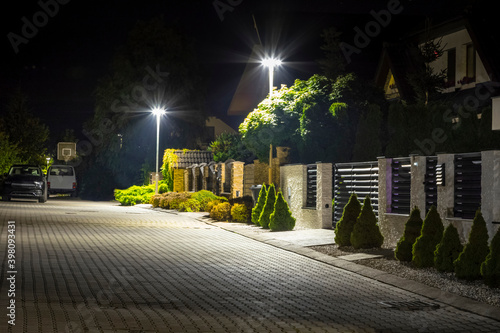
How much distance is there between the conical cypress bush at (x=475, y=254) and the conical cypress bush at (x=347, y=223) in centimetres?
487

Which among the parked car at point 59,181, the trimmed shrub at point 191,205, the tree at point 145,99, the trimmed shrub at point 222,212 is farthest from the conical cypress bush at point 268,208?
the tree at point 145,99

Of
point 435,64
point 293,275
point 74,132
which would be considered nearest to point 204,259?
point 293,275

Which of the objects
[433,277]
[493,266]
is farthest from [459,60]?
[493,266]

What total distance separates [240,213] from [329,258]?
11067 mm

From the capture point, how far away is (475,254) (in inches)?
445

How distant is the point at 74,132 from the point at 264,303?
4019 inches

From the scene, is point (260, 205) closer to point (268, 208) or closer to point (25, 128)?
point (268, 208)

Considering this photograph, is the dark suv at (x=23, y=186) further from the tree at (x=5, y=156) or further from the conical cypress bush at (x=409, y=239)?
the conical cypress bush at (x=409, y=239)

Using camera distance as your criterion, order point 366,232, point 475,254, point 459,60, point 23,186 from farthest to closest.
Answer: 1. point 23,186
2. point 459,60
3. point 366,232
4. point 475,254

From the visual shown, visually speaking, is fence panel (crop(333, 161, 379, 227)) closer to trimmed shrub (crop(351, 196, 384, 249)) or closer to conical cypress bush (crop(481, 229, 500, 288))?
trimmed shrub (crop(351, 196, 384, 249))

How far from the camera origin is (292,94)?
1147 inches

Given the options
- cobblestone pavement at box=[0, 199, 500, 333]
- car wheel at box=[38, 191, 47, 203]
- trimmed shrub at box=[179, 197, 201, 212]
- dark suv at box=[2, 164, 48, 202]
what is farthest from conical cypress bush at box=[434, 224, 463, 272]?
car wheel at box=[38, 191, 47, 203]

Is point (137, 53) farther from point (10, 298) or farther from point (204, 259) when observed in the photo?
point (10, 298)

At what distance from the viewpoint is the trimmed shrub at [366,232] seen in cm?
1558
